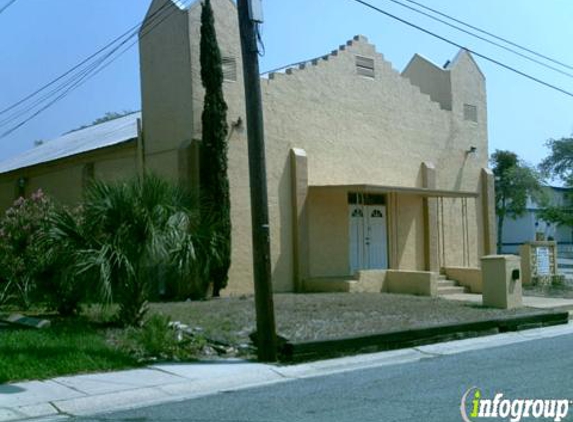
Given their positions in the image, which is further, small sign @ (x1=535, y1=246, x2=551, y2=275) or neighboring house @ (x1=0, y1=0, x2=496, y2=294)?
small sign @ (x1=535, y1=246, x2=551, y2=275)

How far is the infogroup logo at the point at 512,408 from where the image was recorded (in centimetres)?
717

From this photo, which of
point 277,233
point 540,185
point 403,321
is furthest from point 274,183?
point 540,185

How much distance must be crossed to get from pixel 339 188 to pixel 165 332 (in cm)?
974

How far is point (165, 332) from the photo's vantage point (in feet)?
38.1

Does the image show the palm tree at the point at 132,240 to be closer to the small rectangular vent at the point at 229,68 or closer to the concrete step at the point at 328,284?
the small rectangular vent at the point at 229,68

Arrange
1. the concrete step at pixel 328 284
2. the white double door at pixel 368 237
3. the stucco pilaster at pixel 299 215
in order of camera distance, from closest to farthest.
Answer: the concrete step at pixel 328 284, the stucco pilaster at pixel 299 215, the white double door at pixel 368 237

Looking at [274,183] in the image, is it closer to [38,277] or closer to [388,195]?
[388,195]

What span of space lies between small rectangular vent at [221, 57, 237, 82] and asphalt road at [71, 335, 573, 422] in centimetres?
1047

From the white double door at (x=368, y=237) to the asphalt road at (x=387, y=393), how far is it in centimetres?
1094

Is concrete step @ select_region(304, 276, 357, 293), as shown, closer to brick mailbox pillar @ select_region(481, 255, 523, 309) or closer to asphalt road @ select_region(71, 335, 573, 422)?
brick mailbox pillar @ select_region(481, 255, 523, 309)

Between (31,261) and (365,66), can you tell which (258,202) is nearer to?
(31,261)

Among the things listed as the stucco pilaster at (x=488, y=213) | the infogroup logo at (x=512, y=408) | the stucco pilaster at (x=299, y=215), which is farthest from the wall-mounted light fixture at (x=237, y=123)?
the infogroup logo at (x=512, y=408)

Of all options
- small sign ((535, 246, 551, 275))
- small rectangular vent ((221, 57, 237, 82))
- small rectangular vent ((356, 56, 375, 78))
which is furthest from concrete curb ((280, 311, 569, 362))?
small rectangular vent ((356, 56, 375, 78))

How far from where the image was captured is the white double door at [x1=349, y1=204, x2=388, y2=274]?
72.6 ft
